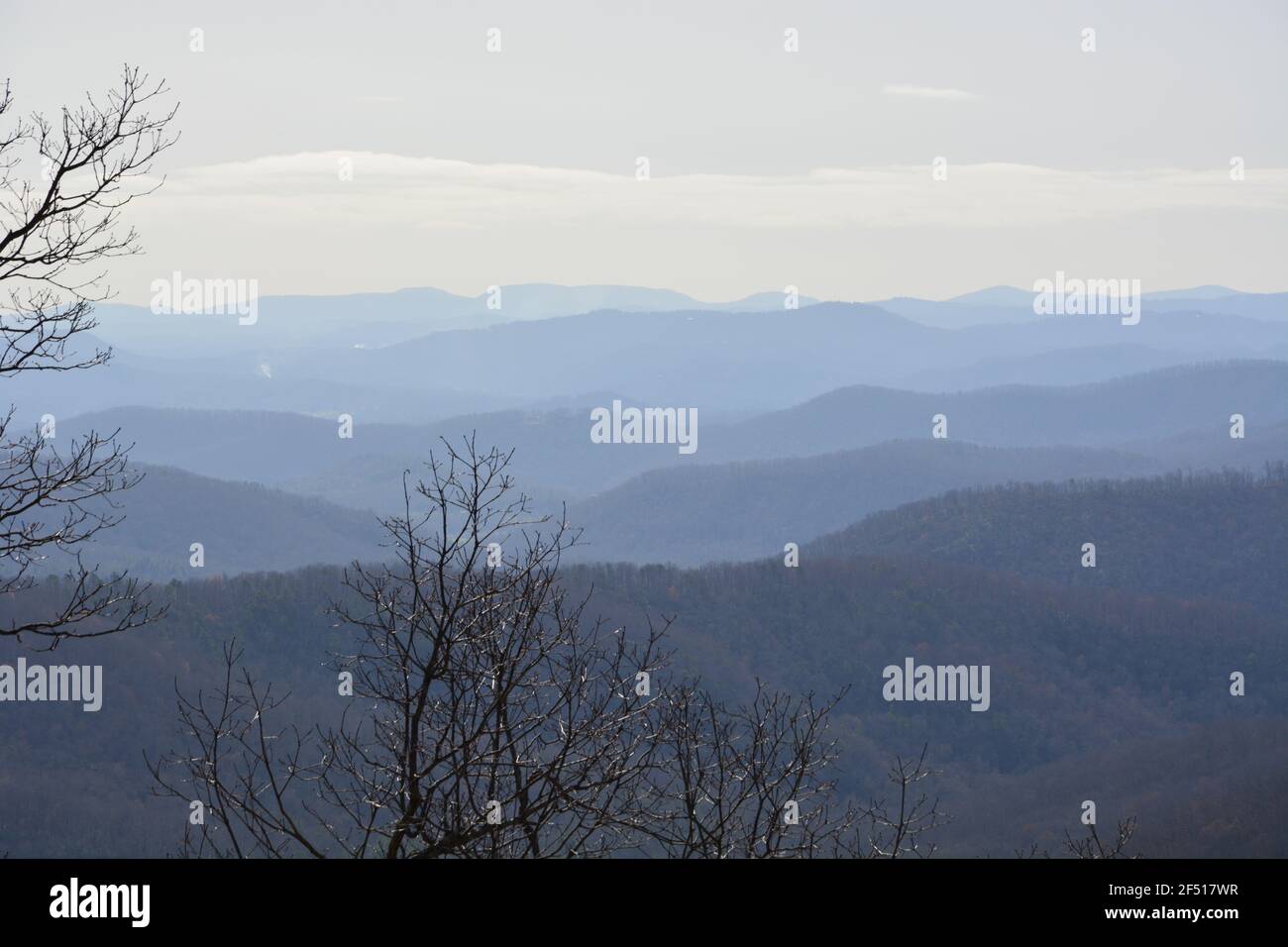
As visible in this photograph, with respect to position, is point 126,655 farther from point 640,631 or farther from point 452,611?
point 452,611

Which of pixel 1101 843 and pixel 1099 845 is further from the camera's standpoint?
pixel 1101 843

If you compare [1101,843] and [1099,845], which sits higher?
[1099,845]

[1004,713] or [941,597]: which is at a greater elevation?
[941,597]

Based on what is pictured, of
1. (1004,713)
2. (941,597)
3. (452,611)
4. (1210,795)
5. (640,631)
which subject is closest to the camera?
(452,611)

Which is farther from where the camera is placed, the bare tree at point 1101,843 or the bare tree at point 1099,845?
the bare tree at point 1101,843

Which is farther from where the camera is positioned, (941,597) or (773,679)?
(941,597)

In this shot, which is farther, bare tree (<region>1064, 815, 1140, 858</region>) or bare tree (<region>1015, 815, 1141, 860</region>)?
bare tree (<region>1064, 815, 1140, 858</region>)
